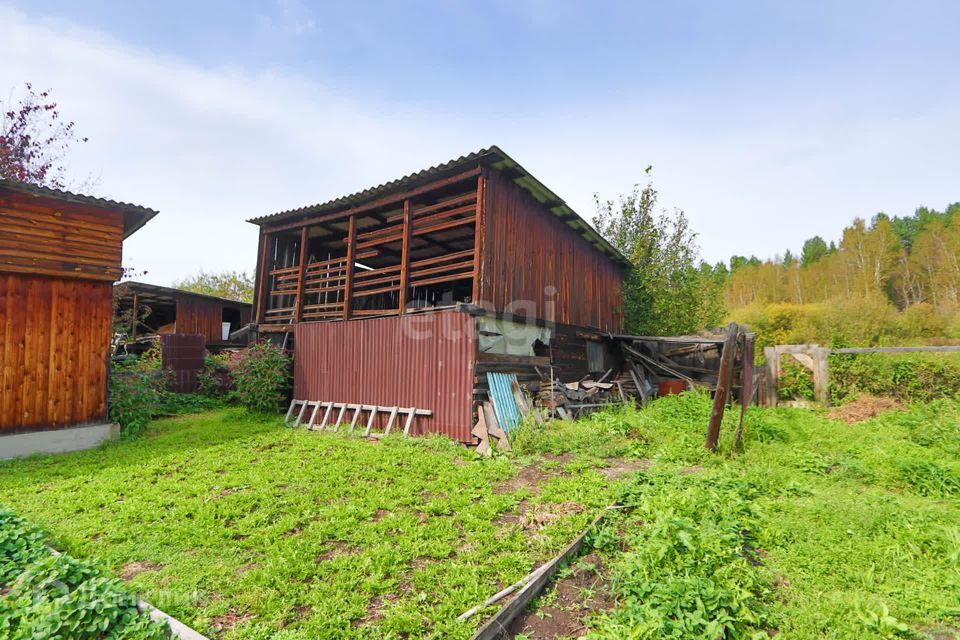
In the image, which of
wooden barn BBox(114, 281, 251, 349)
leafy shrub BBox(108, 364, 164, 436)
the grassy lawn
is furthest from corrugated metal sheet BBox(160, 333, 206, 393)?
the grassy lawn

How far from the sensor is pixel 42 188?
7766 mm

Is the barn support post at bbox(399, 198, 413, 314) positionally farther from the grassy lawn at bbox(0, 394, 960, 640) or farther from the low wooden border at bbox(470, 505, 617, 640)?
the low wooden border at bbox(470, 505, 617, 640)

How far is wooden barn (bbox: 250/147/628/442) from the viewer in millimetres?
8703

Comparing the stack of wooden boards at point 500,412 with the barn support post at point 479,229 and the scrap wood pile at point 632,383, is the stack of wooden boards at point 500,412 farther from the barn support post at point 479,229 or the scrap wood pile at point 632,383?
the barn support post at point 479,229

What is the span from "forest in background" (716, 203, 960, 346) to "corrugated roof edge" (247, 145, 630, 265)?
12.6 metres

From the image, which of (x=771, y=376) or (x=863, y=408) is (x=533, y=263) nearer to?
(x=771, y=376)

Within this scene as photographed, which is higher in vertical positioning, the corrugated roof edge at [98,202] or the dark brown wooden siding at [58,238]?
the corrugated roof edge at [98,202]

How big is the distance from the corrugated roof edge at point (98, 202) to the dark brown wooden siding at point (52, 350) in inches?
62.8

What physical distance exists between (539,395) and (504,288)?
2.65 metres

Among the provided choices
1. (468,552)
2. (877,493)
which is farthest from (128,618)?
(877,493)

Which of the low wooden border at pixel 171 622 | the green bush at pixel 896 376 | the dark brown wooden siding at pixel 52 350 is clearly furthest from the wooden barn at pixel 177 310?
the green bush at pixel 896 376

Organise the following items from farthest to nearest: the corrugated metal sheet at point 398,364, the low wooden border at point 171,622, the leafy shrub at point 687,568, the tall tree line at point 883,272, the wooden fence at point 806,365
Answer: the tall tree line at point 883,272 < the wooden fence at point 806,365 < the corrugated metal sheet at point 398,364 < the leafy shrub at point 687,568 < the low wooden border at point 171,622

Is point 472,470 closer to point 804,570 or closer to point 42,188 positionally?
point 804,570

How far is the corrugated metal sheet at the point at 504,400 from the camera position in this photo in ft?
27.0
